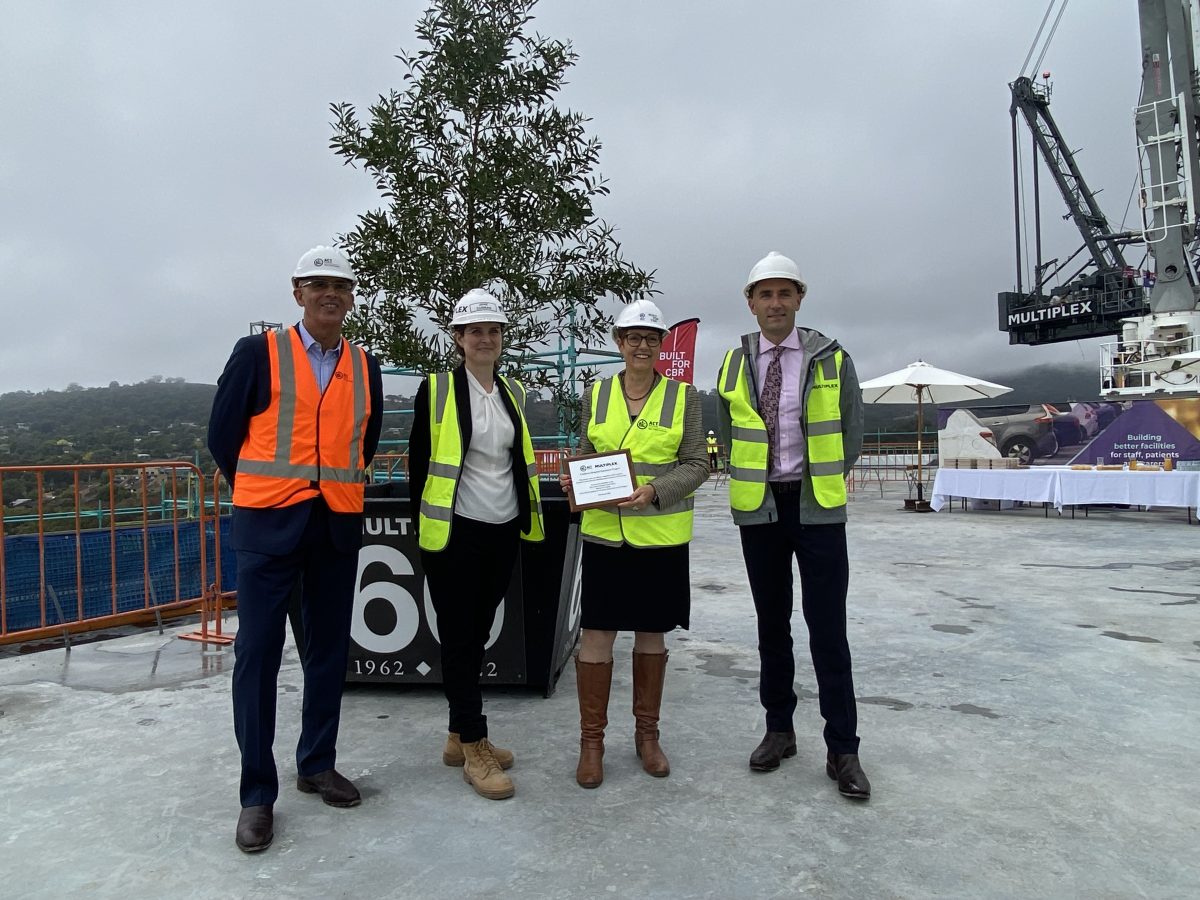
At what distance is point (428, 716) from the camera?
3.80 meters

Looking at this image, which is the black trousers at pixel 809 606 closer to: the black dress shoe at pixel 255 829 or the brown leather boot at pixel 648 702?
the brown leather boot at pixel 648 702

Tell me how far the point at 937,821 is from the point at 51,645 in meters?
6.20

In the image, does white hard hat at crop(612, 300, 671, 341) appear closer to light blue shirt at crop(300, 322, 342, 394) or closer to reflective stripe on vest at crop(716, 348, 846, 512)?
reflective stripe on vest at crop(716, 348, 846, 512)

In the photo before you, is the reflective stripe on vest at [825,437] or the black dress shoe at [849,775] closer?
the black dress shoe at [849,775]

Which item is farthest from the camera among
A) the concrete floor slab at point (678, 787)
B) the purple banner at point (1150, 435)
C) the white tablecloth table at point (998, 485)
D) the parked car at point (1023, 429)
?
the parked car at point (1023, 429)

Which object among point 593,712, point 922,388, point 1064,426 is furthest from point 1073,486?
point 593,712

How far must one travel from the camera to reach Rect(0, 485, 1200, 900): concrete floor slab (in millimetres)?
2328

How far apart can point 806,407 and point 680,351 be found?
6.86 m

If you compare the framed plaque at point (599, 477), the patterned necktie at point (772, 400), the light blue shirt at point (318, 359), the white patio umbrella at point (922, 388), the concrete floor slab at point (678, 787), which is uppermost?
the white patio umbrella at point (922, 388)

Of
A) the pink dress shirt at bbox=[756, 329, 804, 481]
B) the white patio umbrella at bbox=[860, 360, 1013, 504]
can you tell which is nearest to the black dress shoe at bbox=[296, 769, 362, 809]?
the pink dress shirt at bbox=[756, 329, 804, 481]

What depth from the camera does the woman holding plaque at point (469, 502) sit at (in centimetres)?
302

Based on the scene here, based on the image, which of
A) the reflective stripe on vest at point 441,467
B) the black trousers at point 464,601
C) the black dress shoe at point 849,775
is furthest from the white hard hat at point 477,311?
the black dress shoe at point 849,775

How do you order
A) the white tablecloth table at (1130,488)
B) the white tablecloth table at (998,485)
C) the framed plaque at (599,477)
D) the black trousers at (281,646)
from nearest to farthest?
the black trousers at (281,646) < the framed plaque at (599,477) < the white tablecloth table at (1130,488) < the white tablecloth table at (998,485)

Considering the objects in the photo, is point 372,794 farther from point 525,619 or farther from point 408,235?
point 408,235
